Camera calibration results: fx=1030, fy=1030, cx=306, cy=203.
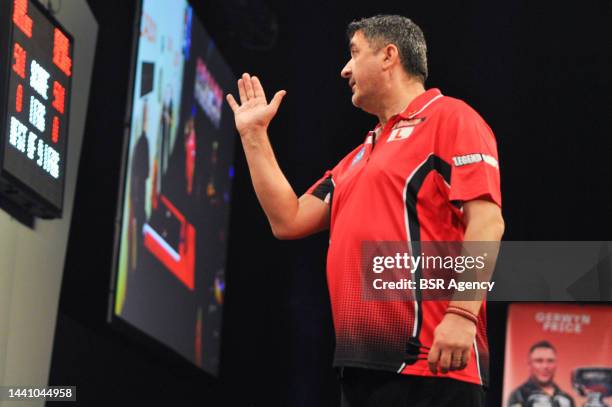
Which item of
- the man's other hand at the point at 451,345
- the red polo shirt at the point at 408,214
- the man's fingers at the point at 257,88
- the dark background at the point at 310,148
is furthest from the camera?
the dark background at the point at 310,148

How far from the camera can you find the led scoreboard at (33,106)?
3.73 meters

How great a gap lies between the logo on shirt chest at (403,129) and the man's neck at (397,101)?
10cm

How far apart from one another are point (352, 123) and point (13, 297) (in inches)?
117

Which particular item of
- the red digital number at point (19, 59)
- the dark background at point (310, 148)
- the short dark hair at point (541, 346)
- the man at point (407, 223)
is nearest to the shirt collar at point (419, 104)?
the man at point (407, 223)

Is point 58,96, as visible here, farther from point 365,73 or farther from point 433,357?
point 433,357

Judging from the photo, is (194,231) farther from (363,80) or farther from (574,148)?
(363,80)

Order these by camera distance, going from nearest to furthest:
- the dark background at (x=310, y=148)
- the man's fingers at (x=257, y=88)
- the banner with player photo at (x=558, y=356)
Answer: the man's fingers at (x=257, y=88) < the dark background at (x=310, y=148) < the banner with player photo at (x=558, y=356)

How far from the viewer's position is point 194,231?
5648 mm

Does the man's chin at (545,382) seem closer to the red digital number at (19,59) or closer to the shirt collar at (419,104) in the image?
the red digital number at (19,59)

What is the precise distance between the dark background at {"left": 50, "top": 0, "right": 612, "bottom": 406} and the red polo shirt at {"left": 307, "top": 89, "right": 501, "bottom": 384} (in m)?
2.66

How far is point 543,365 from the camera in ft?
19.3

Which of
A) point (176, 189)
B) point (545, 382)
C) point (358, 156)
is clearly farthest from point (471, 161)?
point (545, 382)

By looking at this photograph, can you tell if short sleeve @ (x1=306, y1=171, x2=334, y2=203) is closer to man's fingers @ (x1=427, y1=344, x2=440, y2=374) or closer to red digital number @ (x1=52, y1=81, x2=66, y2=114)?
man's fingers @ (x1=427, y1=344, x2=440, y2=374)

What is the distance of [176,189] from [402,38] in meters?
2.93
